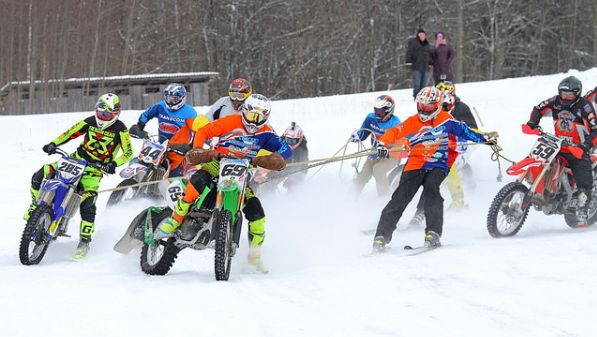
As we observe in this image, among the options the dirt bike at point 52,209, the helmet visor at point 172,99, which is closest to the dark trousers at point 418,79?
the helmet visor at point 172,99

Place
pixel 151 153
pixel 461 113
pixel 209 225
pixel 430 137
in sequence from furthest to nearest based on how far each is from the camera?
pixel 461 113 → pixel 151 153 → pixel 430 137 → pixel 209 225

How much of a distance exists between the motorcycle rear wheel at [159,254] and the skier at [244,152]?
0.14m

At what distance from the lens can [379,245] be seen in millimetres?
10594

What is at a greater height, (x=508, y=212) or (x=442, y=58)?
(x=442, y=58)

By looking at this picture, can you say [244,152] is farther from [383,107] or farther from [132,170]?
[383,107]

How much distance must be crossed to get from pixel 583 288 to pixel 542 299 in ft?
2.00

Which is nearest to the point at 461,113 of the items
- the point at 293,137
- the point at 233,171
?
the point at 293,137

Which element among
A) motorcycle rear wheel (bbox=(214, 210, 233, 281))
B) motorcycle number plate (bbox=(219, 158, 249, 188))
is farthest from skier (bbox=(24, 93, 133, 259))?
motorcycle rear wheel (bbox=(214, 210, 233, 281))

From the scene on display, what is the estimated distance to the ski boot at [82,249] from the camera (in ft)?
35.1

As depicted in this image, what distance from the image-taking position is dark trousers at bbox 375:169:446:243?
10.7 metres

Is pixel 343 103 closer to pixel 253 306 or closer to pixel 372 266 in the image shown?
pixel 372 266

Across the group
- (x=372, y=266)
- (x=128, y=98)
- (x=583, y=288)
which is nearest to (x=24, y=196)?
(x=372, y=266)

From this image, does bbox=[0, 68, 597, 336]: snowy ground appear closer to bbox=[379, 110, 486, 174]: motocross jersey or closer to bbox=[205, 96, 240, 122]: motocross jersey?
bbox=[379, 110, 486, 174]: motocross jersey

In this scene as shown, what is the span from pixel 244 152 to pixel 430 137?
Answer: 99.5 inches
